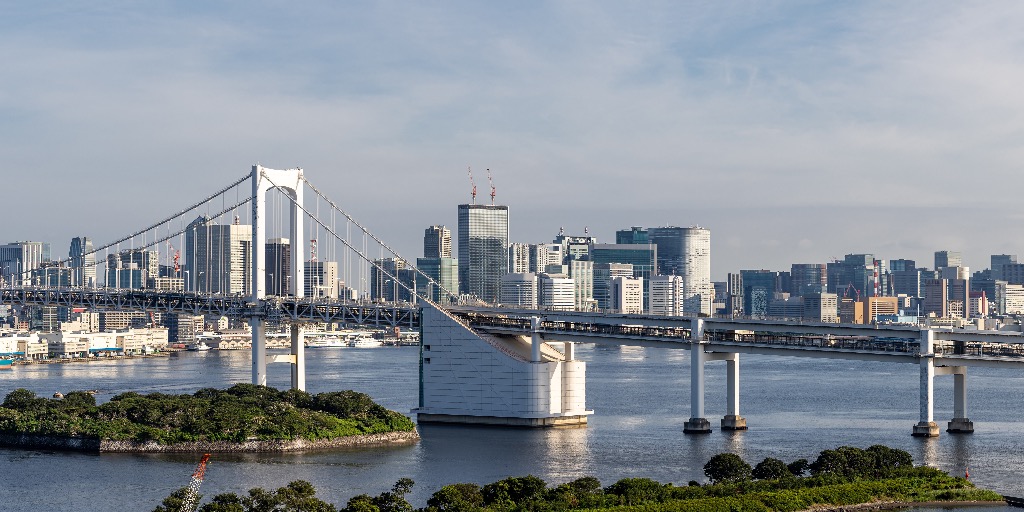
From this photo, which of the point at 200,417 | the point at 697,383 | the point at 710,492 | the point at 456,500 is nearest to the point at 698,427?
the point at 697,383

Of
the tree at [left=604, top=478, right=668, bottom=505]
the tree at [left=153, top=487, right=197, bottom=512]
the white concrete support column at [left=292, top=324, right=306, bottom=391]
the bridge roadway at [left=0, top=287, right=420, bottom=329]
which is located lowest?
the tree at [left=604, top=478, right=668, bottom=505]

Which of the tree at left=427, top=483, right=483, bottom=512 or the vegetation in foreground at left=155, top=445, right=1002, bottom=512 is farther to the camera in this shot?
the tree at left=427, top=483, right=483, bottom=512

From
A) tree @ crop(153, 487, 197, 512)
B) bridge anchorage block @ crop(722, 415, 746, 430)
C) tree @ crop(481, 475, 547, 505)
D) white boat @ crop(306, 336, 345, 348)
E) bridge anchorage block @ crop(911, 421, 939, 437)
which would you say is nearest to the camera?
tree @ crop(153, 487, 197, 512)

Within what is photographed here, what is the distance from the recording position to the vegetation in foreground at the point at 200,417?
170ft

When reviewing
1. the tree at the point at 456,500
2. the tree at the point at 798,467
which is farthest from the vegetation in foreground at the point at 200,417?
the tree at the point at 798,467

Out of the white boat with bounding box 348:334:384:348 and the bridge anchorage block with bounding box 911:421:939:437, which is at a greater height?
the bridge anchorage block with bounding box 911:421:939:437

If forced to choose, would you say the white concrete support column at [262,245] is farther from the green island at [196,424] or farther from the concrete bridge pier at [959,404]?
the concrete bridge pier at [959,404]

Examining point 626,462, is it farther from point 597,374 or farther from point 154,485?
point 597,374

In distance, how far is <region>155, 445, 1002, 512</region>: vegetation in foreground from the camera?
35.3m

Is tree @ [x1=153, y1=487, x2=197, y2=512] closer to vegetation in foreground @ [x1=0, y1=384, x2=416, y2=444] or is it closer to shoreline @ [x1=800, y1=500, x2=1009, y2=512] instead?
shoreline @ [x1=800, y1=500, x2=1009, y2=512]

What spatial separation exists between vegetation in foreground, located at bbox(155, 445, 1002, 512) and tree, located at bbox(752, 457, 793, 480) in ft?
0.09

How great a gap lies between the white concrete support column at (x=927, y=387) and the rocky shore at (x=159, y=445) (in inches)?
756

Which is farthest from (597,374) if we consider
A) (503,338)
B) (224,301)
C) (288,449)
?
(288,449)

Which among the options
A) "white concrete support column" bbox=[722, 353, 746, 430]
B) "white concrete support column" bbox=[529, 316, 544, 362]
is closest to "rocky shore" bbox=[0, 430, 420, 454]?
"white concrete support column" bbox=[529, 316, 544, 362]
